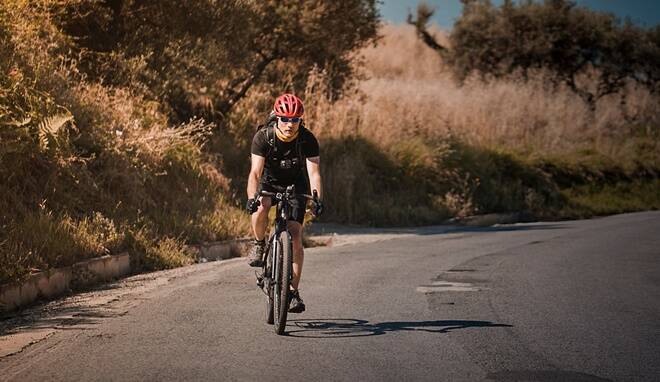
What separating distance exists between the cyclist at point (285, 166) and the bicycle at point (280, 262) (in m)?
0.15

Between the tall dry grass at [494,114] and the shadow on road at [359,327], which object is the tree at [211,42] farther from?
the shadow on road at [359,327]

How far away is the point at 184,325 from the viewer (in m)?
8.66

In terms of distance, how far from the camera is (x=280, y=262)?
841 centimetres

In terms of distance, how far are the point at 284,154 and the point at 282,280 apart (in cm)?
127

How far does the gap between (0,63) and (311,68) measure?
11837 mm

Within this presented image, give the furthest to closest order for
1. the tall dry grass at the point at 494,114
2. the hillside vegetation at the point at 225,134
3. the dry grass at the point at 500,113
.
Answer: the dry grass at the point at 500,113 < the tall dry grass at the point at 494,114 < the hillside vegetation at the point at 225,134

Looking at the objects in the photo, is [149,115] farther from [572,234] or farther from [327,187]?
[572,234]

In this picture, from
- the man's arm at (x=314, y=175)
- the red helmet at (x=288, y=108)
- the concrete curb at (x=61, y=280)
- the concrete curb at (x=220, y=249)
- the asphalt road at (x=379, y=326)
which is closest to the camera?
the asphalt road at (x=379, y=326)

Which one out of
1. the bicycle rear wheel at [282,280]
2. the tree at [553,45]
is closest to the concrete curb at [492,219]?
the bicycle rear wheel at [282,280]

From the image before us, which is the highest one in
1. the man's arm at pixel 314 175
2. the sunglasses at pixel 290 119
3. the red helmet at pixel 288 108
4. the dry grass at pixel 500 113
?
the dry grass at pixel 500 113

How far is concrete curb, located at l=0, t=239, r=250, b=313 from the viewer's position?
31.9 ft

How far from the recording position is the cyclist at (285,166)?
28.5 ft

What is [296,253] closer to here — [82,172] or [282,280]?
[282,280]

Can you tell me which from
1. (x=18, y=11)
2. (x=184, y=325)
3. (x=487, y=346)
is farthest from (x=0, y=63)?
(x=487, y=346)
